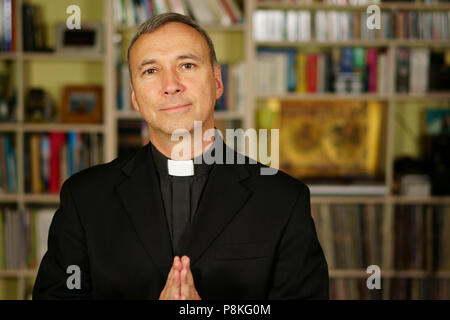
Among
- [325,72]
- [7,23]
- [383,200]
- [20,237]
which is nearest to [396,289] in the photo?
[383,200]

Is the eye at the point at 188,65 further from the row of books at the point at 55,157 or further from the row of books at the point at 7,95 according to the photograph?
the row of books at the point at 7,95

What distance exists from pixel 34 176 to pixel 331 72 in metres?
1.78

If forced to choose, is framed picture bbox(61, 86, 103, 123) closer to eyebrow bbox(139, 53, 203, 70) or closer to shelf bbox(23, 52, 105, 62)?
shelf bbox(23, 52, 105, 62)

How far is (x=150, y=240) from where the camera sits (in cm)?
106

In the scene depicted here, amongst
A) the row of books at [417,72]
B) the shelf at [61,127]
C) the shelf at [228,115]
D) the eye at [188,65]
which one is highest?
the row of books at [417,72]

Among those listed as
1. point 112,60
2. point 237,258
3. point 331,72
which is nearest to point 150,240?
point 237,258

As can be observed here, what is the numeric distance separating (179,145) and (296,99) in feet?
5.60

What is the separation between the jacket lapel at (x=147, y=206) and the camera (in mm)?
1049

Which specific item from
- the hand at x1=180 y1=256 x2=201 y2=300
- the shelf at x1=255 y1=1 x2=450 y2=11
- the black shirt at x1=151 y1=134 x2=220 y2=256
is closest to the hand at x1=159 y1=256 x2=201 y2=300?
the hand at x1=180 y1=256 x2=201 y2=300

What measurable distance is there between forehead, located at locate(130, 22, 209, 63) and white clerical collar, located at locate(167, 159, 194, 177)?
26 centimetres

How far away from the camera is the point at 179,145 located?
1.08 m

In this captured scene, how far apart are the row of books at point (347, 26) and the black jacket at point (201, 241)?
1676mm

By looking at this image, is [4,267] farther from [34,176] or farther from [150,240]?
[150,240]

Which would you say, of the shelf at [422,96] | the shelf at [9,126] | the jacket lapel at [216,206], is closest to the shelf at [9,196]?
the shelf at [9,126]
